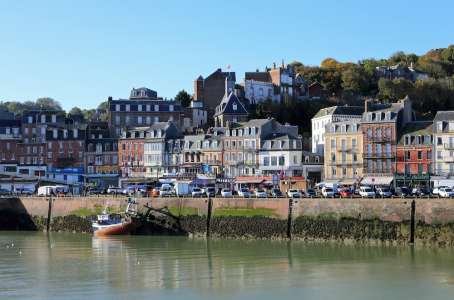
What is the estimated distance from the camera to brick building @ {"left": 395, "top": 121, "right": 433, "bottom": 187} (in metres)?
66.2

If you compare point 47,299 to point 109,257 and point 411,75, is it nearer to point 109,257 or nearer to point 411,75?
point 109,257

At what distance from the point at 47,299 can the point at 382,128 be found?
4064 centimetres

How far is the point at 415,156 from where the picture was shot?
2628 inches

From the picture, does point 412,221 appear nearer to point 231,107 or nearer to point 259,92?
point 231,107

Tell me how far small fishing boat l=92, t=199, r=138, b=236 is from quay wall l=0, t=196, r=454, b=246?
43.2 inches

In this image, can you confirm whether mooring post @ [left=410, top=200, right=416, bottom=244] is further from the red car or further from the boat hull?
the boat hull

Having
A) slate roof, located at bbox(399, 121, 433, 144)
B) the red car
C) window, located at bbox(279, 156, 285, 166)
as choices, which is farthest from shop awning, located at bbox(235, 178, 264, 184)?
the red car

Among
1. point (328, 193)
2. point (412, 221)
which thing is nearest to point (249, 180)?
point (328, 193)

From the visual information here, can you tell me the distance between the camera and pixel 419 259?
41750mm

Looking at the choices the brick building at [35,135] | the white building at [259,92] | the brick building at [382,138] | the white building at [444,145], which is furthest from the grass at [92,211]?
the white building at [259,92]

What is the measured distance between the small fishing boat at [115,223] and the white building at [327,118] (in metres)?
23.1

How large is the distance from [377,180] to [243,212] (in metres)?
16.8

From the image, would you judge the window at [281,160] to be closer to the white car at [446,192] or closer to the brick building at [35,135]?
the white car at [446,192]

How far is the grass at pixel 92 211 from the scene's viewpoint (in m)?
60.7
